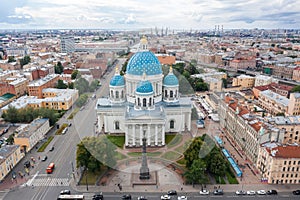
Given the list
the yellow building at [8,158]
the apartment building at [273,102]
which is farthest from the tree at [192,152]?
the apartment building at [273,102]

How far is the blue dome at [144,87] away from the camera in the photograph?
81.5ft

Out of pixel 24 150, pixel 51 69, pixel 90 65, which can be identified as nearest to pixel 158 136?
pixel 24 150

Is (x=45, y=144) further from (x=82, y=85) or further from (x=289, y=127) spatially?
(x=289, y=127)

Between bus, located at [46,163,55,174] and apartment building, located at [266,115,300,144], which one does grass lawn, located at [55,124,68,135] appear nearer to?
bus, located at [46,163,55,174]

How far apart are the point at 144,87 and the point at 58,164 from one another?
11.0m

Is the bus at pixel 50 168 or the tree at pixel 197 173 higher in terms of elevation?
the tree at pixel 197 173

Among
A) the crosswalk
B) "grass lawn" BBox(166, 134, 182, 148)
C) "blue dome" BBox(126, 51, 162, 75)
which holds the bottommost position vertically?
the crosswalk

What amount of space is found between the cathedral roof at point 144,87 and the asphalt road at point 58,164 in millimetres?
6258

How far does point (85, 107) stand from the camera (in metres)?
27.3

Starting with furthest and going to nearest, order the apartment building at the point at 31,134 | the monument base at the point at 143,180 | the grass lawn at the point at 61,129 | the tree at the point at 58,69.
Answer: the tree at the point at 58,69 < the grass lawn at the point at 61,129 < the apartment building at the point at 31,134 < the monument base at the point at 143,180

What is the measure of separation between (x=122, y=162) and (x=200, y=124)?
11.4 m

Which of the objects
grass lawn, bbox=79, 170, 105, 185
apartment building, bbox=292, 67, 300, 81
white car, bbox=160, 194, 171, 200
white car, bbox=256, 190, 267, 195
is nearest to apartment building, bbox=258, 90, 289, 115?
white car, bbox=256, 190, 267, 195

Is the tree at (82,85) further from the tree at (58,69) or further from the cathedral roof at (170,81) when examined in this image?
the tree at (58,69)

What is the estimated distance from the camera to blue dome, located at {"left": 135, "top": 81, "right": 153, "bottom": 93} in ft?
81.5
